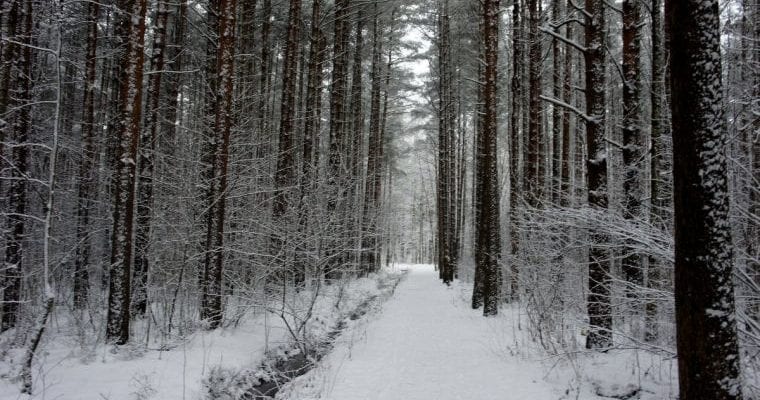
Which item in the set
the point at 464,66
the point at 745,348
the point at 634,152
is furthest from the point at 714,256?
the point at 464,66

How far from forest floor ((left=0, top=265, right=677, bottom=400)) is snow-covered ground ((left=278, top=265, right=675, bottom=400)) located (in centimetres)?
1

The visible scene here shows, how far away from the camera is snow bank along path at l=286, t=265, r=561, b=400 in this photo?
5395mm

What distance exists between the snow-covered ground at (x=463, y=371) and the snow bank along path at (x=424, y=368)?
1 cm

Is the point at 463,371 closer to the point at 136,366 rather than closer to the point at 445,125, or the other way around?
the point at 136,366

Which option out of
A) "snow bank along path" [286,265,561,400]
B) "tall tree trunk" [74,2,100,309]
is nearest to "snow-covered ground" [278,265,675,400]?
"snow bank along path" [286,265,561,400]

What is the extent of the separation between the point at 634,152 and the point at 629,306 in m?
2.72

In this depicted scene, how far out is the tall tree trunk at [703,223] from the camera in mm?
2689

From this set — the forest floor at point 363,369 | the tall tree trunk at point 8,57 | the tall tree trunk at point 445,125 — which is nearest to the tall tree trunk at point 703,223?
the forest floor at point 363,369

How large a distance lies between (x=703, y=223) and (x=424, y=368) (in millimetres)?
4807

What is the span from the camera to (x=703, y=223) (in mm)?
2746

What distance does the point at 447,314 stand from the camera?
1161 centimetres

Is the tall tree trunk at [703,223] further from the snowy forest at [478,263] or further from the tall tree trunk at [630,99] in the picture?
the tall tree trunk at [630,99]

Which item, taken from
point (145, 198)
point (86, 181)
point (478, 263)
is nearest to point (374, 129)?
point (478, 263)

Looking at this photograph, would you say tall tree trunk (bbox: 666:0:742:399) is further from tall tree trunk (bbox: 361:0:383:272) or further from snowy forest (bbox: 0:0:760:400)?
tall tree trunk (bbox: 361:0:383:272)
